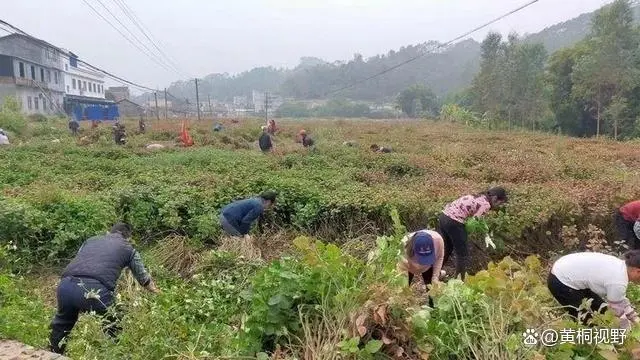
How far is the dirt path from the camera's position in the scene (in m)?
3.82

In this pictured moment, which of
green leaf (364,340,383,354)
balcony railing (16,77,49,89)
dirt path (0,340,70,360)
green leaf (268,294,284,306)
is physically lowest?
dirt path (0,340,70,360)

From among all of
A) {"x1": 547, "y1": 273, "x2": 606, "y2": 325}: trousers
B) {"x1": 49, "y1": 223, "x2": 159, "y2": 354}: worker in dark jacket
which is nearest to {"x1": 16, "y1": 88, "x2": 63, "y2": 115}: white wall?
{"x1": 49, "y1": 223, "x2": 159, "y2": 354}: worker in dark jacket

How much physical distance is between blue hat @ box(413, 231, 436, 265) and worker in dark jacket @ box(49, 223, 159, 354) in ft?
8.63

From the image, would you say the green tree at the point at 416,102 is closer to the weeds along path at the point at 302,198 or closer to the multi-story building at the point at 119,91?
the multi-story building at the point at 119,91

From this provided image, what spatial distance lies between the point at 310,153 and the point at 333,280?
11.0 metres

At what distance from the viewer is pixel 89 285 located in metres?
4.34

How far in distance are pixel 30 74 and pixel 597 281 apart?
5629 cm

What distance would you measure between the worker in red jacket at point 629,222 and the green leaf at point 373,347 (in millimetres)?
4544

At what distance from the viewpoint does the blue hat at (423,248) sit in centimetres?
490

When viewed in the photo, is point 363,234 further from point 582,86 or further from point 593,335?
point 582,86

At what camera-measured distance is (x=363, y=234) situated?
25.1 feet

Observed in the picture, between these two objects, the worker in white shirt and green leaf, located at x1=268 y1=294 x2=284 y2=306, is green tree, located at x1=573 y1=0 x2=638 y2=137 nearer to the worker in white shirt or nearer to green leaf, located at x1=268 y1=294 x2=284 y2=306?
the worker in white shirt

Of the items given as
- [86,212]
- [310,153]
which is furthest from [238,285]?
[310,153]

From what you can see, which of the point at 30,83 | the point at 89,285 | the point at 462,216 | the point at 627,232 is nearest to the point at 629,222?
the point at 627,232
